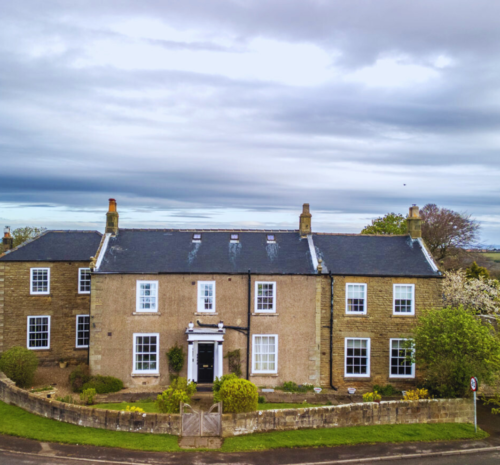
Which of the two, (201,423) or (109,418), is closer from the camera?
(201,423)

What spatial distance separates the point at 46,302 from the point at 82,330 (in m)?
3.02

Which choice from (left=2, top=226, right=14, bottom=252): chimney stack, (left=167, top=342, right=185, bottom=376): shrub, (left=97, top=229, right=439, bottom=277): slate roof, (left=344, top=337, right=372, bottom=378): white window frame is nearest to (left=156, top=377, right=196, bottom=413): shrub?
(left=167, top=342, right=185, bottom=376): shrub

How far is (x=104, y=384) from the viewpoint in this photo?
80.1 ft

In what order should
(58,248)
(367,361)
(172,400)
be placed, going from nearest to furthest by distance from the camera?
1. (172,400)
2. (367,361)
3. (58,248)

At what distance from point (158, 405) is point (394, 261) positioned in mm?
16346

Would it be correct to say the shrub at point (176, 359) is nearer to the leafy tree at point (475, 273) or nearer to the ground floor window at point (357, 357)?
the ground floor window at point (357, 357)

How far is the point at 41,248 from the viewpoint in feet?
100

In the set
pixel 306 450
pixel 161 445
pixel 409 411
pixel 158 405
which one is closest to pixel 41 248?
pixel 158 405

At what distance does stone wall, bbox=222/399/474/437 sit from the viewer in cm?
1835

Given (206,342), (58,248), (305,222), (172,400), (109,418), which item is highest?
(305,222)

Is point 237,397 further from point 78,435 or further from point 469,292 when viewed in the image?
point 469,292

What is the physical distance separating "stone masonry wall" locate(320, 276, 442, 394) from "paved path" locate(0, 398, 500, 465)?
8.05 meters

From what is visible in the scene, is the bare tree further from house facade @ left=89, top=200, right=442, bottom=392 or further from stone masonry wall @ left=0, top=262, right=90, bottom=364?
stone masonry wall @ left=0, top=262, right=90, bottom=364

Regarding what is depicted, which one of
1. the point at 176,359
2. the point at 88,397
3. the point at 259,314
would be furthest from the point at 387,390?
the point at 88,397
